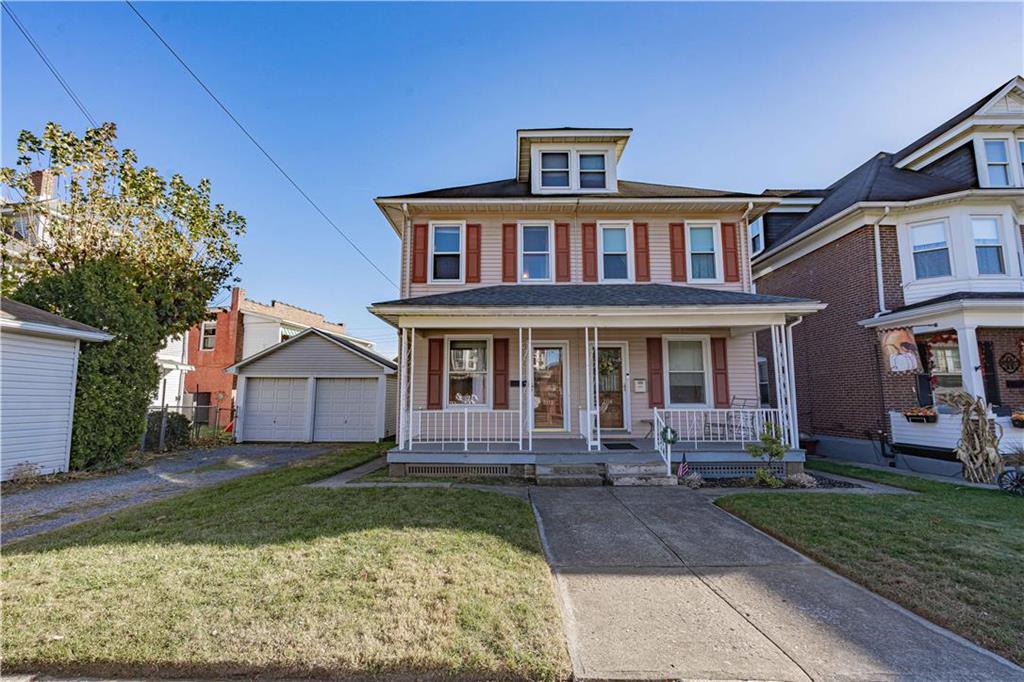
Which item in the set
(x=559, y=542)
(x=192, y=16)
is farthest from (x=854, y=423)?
(x=192, y=16)

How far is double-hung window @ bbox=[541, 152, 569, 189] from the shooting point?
39.1 feet

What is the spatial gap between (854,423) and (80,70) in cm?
1991

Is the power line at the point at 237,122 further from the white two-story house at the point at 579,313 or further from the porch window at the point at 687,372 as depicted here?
the porch window at the point at 687,372

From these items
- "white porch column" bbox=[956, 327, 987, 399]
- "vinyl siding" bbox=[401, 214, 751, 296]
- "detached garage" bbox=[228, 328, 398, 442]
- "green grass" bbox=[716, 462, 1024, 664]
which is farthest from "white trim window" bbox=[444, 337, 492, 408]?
"white porch column" bbox=[956, 327, 987, 399]

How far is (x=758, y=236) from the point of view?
1611 centimetres

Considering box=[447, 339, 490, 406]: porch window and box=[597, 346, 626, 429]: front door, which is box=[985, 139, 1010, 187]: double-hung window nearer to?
box=[597, 346, 626, 429]: front door

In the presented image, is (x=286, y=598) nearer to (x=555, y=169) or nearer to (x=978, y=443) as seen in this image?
(x=555, y=169)

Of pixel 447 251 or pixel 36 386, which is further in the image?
pixel 447 251

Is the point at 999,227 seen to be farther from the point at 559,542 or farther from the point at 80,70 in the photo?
the point at 80,70

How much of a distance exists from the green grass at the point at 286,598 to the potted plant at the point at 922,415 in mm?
9876

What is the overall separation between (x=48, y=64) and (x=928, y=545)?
16425mm


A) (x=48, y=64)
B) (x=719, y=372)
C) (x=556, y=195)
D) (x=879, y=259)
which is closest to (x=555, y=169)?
(x=556, y=195)

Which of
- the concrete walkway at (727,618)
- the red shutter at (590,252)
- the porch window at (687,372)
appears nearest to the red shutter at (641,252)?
the red shutter at (590,252)

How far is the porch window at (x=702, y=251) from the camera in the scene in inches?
439
